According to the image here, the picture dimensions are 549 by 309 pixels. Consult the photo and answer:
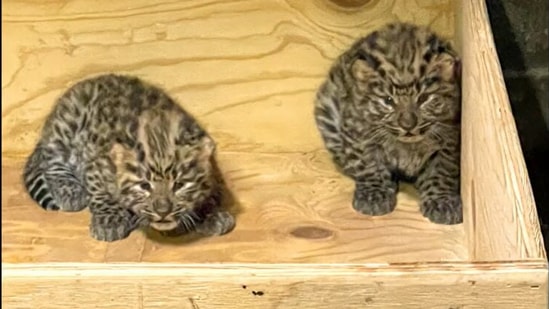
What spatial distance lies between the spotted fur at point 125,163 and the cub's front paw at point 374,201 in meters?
0.26

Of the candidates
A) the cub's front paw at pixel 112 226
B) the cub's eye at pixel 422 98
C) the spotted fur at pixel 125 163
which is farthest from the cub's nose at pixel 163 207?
the cub's eye at pixel 422 98

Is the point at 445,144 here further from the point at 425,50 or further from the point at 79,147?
the point at 79,147

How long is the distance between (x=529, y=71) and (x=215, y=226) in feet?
2.70

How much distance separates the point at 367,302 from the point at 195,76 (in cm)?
92

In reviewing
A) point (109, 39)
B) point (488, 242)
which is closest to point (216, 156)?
point (109, 39)

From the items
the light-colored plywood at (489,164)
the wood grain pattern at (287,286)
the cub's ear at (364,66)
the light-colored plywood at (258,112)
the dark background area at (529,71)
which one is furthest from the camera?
the dark background area at (529,71)

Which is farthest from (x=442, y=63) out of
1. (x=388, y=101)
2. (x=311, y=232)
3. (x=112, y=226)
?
(x=112, y=226)

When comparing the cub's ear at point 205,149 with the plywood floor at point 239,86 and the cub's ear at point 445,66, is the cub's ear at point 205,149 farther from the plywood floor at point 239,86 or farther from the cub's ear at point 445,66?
the cub's ear at point 445,66

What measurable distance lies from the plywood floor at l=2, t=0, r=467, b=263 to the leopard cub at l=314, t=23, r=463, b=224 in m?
0.04

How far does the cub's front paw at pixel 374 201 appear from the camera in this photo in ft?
6.71

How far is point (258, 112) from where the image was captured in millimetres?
2201

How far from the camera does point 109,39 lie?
6.98 ft

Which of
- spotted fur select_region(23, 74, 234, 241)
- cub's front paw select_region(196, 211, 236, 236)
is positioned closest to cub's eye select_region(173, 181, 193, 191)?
spotted fur select_region(23, 74, 234, 241)

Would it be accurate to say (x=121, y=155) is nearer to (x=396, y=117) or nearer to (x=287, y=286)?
(x=396, y=117)
